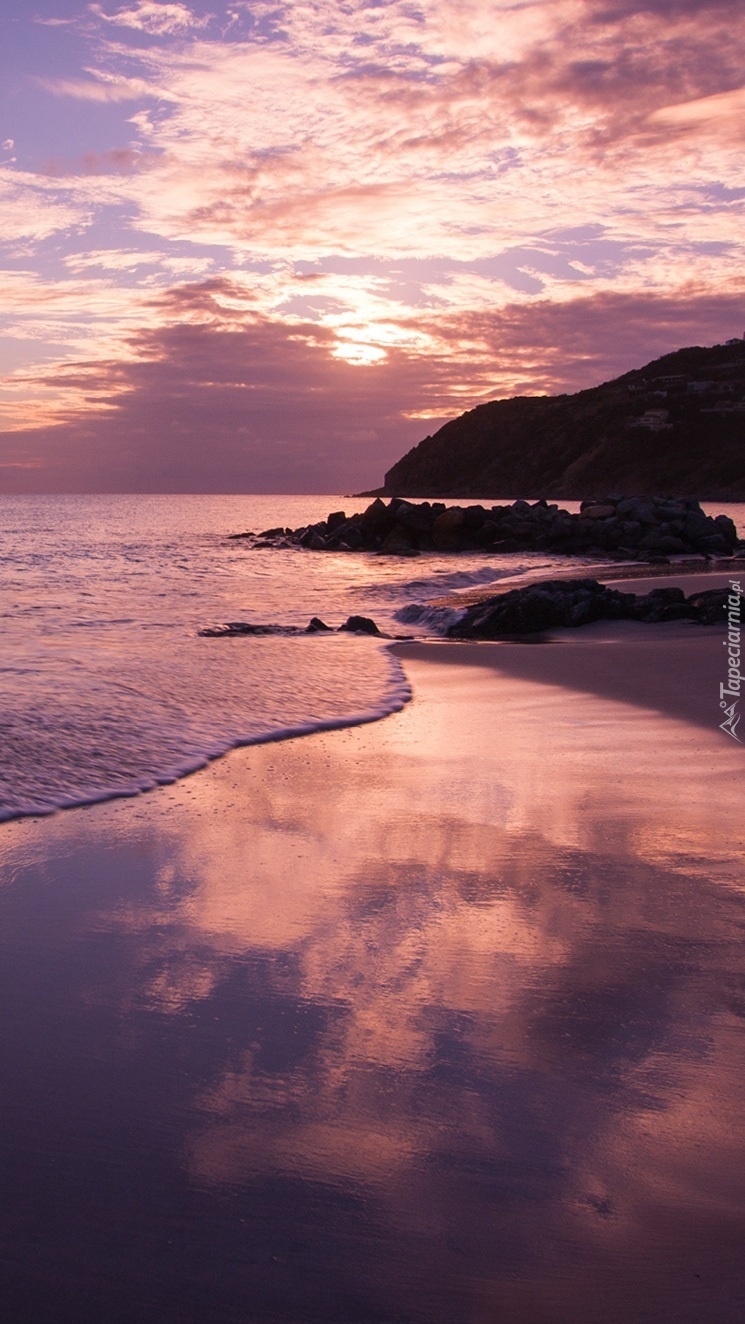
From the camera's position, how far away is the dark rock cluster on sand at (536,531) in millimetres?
35375

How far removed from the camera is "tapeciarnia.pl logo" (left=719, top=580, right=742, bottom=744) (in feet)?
25.9

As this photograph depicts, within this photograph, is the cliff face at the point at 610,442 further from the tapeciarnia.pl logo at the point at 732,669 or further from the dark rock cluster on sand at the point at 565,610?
the tapeciarnia.pl logo at the point at 732,669

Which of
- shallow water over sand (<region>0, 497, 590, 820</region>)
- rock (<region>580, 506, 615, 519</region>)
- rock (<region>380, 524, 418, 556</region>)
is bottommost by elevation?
shallow water over sand (<region>0, 497, 590, 820</region>)

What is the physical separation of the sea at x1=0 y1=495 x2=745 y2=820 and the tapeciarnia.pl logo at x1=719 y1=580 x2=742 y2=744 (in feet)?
9.24

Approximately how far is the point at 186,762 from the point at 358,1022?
12.9 feet

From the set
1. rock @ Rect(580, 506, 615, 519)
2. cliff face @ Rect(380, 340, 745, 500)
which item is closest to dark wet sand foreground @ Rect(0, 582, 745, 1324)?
rock @ Rect(580, 506, 615, 519)

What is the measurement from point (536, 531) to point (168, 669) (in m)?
30.5

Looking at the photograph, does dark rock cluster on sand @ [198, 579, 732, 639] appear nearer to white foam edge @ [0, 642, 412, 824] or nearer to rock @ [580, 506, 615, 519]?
white foam edge @ [0, 642, 412, 824]

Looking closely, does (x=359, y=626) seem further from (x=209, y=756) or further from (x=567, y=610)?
(x=209, y=756)

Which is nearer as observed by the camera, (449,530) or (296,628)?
(296,628)

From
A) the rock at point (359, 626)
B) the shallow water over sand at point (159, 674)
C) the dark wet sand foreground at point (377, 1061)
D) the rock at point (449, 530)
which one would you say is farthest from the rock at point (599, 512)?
the dark wet sand foreground at point (377, 1061)

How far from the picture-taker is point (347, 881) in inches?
175

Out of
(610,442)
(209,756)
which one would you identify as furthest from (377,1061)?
(610,442)

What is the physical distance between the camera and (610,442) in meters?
116
